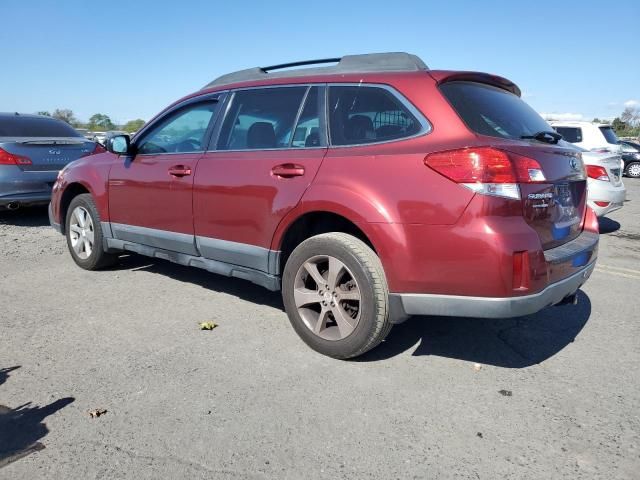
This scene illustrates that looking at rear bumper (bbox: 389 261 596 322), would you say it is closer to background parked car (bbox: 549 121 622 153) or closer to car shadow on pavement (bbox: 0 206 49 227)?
car shadow on pavement (bbox: 0 206 49 227)

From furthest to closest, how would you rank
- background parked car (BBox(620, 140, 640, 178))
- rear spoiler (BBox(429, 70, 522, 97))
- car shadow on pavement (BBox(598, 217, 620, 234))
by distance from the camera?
background parked car (BBox(620, 140, 640, 178)) → car shadow on pavement (BBox(598, 217, 620, 234)) → rear spoiler (BBox(429, 70, 522, 97))

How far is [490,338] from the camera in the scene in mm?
3834

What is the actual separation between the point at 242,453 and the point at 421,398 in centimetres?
106

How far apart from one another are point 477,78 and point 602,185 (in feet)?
17.8

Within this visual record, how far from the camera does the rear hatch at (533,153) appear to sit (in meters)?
2.92

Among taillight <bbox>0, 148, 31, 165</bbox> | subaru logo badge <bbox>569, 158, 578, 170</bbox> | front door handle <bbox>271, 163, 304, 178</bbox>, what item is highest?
subaru logo badge <bbox>569, 158, 578, 170</bbox>

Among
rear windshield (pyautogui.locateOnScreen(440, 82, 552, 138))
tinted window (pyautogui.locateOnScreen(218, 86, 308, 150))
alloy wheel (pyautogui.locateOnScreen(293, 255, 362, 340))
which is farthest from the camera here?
tinted window (pyautogui.locateOnScreen(218, 86, 308, 150))

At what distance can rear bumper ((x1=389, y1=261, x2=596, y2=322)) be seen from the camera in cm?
281

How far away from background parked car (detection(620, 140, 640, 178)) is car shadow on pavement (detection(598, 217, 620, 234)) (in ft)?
46.0

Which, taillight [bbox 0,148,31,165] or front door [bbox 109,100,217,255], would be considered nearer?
front door [bbox 109,100,217,255]

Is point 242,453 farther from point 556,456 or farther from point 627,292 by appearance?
point 627,292

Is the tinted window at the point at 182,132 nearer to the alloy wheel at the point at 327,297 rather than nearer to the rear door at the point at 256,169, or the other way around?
the rear door at the point at 256,169

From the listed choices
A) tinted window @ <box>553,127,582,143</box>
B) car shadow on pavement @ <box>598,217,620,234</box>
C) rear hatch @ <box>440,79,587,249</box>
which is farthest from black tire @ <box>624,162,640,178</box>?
rear hatch @ <box>440,79,587,249</box>

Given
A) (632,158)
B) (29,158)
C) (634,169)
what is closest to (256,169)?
(29,158)
